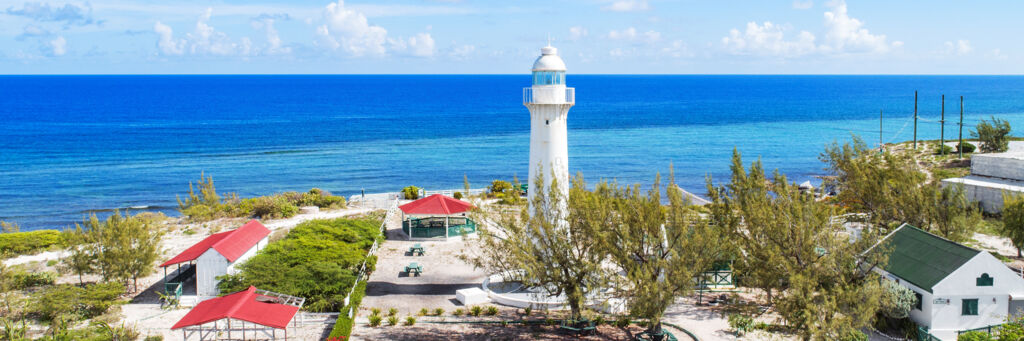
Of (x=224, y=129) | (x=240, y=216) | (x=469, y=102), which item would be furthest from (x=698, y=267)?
(x=469, y=102)

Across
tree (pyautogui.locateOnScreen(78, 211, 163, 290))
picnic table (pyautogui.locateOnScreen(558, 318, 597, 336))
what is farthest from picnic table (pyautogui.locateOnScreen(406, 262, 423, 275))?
tree (pyautogui.locateOnScreen(78, 211, 163, 290))

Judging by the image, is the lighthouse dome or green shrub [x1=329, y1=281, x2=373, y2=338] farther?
the lighthouse dome

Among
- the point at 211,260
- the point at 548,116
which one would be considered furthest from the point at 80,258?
the point at 548,116

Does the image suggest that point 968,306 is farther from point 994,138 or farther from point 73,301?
point 994,138

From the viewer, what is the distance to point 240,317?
56.9 ft

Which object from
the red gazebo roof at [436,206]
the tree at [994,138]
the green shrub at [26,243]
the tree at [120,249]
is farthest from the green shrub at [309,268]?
the tree at [994,138]

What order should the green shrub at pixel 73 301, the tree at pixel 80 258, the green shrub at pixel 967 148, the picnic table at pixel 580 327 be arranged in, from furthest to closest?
1. the green shrub at pixel 967 148
2. the tree at pixel 80 258
3. the green shrub at pixel 73 301
4. the picnic table at pixel 580 327

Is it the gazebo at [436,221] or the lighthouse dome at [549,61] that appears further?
the gazebo at [436,221]

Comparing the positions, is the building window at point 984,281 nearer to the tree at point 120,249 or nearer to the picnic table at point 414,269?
the picnic table at point 414,269

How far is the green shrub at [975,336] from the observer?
53.3ft

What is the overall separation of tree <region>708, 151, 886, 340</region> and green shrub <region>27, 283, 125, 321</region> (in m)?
18.2

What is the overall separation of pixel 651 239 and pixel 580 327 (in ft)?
11.6

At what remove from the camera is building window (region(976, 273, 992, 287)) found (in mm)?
18297

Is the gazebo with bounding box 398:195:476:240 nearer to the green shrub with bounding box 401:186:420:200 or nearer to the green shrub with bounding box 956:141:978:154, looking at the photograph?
the green shrub with bounding box 401:186:420:200
